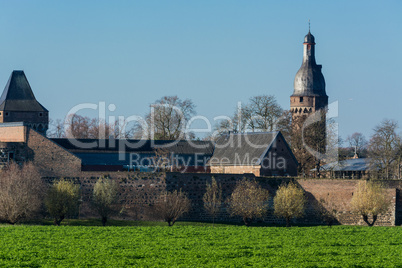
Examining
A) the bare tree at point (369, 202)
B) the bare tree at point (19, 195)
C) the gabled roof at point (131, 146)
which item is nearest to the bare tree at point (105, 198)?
the bare tree at point (19, 195)

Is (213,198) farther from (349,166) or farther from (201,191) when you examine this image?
(349,166)

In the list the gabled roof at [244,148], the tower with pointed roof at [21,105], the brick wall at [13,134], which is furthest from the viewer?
the tower with pointed roof at [21,105]

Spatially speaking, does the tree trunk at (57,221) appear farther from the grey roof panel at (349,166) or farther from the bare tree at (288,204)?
the grey roof panel at (349,166)

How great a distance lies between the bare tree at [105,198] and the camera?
52438mm

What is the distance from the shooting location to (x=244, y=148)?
67188 mm

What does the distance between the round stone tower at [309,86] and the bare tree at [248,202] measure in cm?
3903

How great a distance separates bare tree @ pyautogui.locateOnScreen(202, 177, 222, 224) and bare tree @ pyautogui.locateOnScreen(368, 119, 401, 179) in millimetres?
18662

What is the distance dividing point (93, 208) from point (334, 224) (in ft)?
56.9

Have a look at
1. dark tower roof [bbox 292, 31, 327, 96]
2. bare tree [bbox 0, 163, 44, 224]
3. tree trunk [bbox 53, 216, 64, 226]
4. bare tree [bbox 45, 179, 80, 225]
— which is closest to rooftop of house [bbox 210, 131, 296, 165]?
bare tree [bbox 45, 179, 80, 225]

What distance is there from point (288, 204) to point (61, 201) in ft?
49.7

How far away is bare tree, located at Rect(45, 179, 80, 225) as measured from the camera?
50.7m

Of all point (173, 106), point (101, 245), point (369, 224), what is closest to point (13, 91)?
point (173, 106)

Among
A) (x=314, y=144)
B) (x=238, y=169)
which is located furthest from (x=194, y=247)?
(x=314, y=144)

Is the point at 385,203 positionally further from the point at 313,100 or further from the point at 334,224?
the point at 313,100
